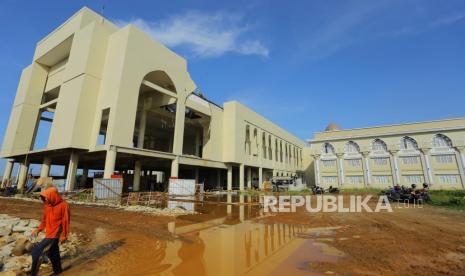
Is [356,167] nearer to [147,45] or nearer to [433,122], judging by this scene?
[433,122]

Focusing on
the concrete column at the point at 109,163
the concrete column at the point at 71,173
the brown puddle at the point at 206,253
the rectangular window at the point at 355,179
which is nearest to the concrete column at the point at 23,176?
the concrete column at the point at 71,173

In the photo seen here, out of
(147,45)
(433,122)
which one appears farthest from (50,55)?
(433,122)

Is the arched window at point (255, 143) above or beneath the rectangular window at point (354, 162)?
above

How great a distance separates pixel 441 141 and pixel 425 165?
14.3 ft

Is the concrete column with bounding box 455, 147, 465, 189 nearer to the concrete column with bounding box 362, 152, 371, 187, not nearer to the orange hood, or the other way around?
the concrete column with bounding box 362, 152, 371, 187

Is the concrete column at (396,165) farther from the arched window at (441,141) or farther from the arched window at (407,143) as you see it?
the arched window at (441,141)

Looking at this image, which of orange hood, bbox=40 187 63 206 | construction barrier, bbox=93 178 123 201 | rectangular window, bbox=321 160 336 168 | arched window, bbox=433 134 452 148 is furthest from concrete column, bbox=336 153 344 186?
orange hood, bbox=40 187 63 206

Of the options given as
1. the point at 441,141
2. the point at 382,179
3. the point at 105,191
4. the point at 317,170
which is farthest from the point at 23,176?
the point at 441,141

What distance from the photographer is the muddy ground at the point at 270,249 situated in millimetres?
4348

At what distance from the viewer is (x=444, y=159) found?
33.2m

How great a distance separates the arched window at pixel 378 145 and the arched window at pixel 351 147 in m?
2.29

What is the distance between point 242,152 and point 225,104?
7929mm

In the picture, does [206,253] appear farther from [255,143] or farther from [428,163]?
[428,163]

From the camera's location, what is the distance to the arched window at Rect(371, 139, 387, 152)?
36909mm
